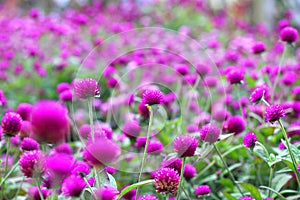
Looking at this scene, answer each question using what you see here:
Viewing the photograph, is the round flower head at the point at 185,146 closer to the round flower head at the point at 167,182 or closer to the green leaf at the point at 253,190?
the round flower head at the point at 167,182

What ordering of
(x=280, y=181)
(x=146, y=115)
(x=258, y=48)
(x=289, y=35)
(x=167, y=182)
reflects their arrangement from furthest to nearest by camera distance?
(x=258, y=48)
(x=289, y=35)
(x=146, y=115)
(x=280, y=181)
(x=167, y=182)

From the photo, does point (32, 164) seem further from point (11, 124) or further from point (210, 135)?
point (210, 135)

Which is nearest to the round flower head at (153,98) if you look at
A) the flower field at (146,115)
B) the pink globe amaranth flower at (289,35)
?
the flower field at (146,115)

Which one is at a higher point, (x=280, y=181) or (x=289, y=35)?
(x=289, y=35)

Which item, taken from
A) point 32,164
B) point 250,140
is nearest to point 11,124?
point 32,164

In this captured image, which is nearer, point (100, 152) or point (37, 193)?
point (100, 152)

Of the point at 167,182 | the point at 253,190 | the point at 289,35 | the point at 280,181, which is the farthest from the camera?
the point at 289,35

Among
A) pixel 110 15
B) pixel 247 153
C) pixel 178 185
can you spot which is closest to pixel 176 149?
pixel 178 185

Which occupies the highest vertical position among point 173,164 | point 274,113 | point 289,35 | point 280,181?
point 289,35

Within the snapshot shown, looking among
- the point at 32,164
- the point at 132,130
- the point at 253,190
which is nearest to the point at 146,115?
the point at 132,130
